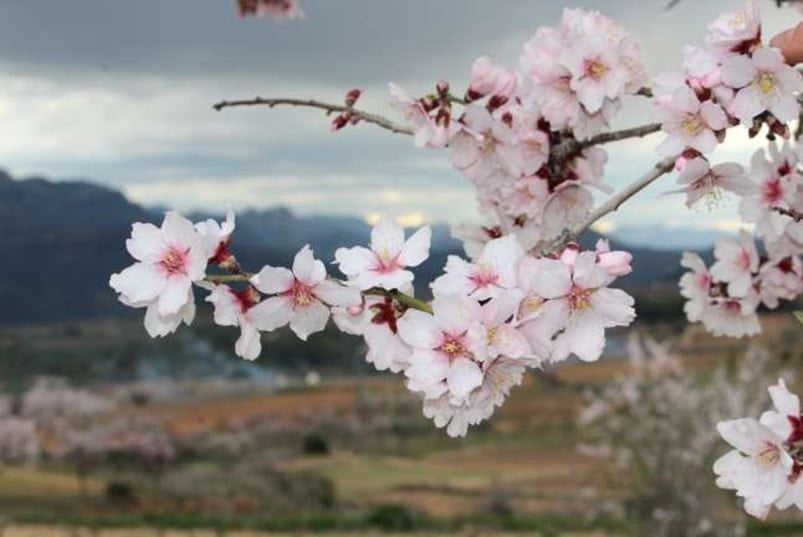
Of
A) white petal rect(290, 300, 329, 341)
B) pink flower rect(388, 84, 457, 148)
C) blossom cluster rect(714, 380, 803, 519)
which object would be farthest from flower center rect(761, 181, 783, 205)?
white petal rect(290, 300, 329, 341)

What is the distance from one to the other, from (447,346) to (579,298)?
0.15 meters

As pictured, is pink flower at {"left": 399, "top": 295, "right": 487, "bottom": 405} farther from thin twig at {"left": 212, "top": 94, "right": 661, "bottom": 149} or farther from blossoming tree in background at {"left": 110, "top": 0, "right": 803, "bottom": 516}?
thin twig at {"left": 212, "top": 94, "right": 661, "bottom": 149}

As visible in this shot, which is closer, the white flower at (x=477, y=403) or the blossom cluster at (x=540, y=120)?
the white flower at (x=477, y=403)

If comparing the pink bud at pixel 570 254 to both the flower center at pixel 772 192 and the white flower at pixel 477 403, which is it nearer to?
the white flower at pixel 477 403

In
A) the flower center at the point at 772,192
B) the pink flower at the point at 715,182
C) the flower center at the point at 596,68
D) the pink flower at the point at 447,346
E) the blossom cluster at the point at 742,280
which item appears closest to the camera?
the pink flower at the point at 447,346

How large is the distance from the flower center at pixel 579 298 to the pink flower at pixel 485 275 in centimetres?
6

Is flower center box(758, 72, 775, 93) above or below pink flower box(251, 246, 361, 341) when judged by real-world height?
above

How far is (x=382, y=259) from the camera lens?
119 cm

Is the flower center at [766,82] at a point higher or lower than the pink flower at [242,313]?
higher

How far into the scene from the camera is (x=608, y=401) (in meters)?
7.41

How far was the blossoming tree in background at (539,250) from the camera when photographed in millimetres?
1159

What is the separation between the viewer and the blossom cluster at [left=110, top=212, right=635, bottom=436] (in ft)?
3.75

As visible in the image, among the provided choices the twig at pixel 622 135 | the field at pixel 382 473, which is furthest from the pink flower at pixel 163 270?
the field at pixel 382 473

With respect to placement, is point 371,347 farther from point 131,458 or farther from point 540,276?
point 131,458
